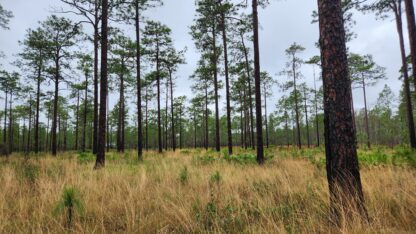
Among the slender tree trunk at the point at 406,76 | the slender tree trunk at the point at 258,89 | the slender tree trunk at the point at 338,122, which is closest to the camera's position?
the slender tree trunk at the point at 338,122

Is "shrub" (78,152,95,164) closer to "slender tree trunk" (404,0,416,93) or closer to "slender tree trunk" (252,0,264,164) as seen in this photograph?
"slender tree trunk" (252,0,264,164)

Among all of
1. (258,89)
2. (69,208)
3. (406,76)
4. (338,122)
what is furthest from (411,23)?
(69,208)

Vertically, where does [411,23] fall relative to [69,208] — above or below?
above

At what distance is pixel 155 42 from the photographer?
61.0 feet

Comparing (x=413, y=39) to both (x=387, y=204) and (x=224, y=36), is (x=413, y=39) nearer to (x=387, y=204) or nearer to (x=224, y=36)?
(x=224, y=36)

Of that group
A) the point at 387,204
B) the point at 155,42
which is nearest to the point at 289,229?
the point at 387,204

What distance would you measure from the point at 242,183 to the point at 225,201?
161cm

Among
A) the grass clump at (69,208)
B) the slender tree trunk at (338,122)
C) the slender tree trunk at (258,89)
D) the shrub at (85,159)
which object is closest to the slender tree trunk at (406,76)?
the slender tree trunk at (258,89)

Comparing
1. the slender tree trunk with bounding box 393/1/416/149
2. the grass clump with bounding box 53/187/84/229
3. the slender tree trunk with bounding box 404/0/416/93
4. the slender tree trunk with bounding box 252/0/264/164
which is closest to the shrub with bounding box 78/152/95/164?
the grass clump with bounding box 53/187/84/229

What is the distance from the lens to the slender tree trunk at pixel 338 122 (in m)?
2.52

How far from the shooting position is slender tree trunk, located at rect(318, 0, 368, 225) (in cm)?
252

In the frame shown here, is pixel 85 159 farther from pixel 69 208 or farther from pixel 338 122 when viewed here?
pixel 338 122

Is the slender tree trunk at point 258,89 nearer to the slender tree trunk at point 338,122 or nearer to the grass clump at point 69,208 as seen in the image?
the slender tree trunk at point 338,122

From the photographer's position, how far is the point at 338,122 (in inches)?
103
